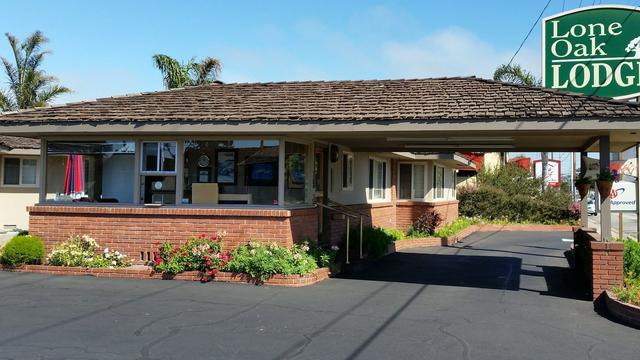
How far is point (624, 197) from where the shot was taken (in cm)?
1266

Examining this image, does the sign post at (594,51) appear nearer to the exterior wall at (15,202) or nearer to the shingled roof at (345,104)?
the shingled roof at (345,104)

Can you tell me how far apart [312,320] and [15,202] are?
15.5m

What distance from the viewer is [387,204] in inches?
857

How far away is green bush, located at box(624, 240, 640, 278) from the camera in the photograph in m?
10.2

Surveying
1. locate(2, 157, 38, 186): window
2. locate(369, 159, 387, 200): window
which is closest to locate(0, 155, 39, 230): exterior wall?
locate(2, 157, 38, 186): window

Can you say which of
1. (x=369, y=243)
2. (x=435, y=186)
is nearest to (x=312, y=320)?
(x=369, y=243)

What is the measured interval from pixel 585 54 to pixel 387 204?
8.93 metres

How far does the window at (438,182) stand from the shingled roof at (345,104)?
37.1 feet

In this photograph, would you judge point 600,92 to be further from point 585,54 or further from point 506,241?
point 506,241

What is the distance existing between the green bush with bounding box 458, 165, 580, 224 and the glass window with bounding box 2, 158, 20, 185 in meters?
21.5

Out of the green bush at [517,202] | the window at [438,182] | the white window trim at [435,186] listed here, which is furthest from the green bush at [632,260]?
the green bush at [517,202]

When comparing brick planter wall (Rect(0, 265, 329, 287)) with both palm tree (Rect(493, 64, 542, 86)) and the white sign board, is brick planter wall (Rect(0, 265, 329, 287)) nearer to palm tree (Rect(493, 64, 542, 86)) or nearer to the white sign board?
the white sign board

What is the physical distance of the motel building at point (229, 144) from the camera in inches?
440

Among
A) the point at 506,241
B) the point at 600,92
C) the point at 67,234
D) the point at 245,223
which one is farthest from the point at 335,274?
the point at 506,241
